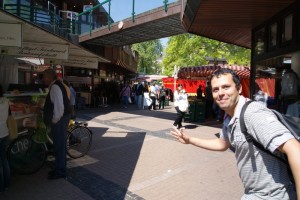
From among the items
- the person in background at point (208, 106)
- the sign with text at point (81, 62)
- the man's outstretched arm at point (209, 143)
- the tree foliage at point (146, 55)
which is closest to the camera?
the man's outstretched arm at point (209, 143)

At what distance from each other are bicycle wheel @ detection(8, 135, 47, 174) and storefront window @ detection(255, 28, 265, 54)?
666 centimetres

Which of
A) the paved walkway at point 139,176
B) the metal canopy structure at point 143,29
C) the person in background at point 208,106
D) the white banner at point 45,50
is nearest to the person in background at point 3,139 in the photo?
the paved walkway at point 139,176

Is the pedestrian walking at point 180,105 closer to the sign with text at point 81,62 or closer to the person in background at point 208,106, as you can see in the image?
the sign with text at point 81,62

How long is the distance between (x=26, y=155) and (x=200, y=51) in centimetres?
2656

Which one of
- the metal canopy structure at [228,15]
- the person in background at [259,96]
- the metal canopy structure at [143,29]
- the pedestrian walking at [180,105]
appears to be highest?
the metal canopy structure at [143,29]

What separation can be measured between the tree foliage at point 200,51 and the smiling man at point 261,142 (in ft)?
90.5

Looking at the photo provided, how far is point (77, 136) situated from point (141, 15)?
7.16 metres

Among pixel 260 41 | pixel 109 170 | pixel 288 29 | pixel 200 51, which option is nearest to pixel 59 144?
pixel 109 170

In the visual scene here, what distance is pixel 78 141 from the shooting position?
7.10 meters

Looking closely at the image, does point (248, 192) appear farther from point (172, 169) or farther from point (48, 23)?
point (48, 23)

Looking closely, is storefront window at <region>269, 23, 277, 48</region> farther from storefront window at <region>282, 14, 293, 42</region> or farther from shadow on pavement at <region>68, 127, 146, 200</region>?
shadow on pavement at <region>68, 127, 146, 200</region>

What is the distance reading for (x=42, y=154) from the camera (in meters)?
5.98

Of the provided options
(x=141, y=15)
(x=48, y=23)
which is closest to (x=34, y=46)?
(x=48, y=23)

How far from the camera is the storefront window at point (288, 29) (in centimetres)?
714
